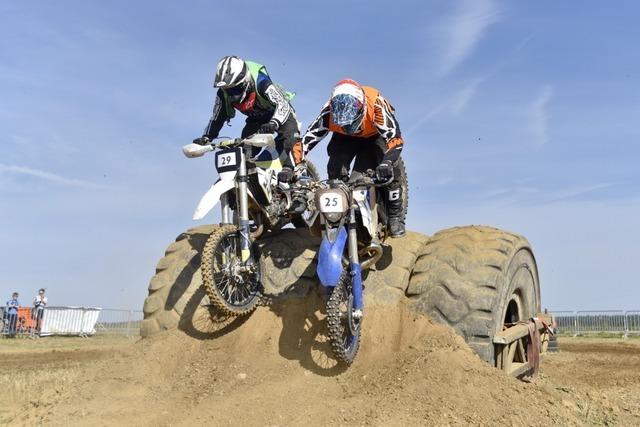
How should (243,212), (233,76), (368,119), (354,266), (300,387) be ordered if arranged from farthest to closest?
(233,76), (368,119), (243,212), (354,266), (300,387)

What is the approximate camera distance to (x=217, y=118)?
8.09 meters

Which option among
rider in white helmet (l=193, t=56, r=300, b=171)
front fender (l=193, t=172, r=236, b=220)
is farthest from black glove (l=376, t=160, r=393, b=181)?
rider in white helmet (l=193, t=56, r=300, b=171)

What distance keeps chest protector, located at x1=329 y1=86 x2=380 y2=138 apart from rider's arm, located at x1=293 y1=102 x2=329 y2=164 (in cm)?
10

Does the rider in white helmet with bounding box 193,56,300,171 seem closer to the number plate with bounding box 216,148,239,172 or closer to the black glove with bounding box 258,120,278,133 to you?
the black glove with bounding box 258,120,278,133

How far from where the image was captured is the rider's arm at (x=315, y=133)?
→ 728cm

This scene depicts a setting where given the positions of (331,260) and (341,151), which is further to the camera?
(341,151)

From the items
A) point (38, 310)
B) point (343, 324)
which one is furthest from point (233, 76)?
point (38, 310)

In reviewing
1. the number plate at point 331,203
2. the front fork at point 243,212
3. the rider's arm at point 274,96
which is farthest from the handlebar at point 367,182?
the rider's arm at point 274,96

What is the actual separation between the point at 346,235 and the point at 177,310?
2.22 metres

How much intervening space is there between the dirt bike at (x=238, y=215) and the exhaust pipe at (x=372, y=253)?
→ 68 centimetres

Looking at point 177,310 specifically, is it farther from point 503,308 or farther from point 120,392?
point 503,308

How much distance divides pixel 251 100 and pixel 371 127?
1865 millimetres

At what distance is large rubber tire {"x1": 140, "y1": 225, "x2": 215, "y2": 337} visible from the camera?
6.69m

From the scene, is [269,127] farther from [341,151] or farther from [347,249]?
[347,249]
